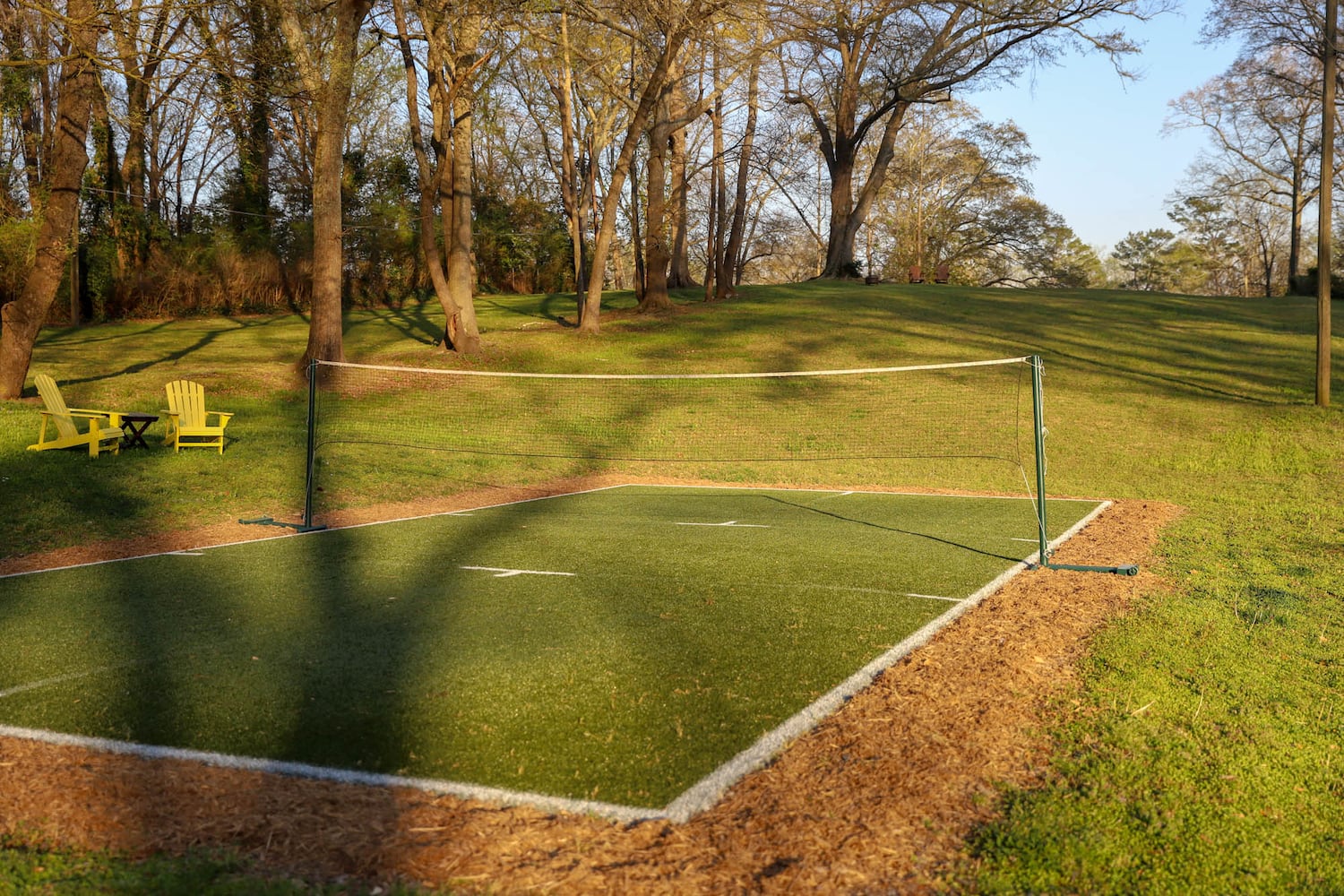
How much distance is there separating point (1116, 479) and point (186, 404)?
48.0ft

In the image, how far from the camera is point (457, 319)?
2289 centimetres

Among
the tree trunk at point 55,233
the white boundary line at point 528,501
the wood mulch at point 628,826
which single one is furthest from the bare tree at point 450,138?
the wood mulch at point 628,826

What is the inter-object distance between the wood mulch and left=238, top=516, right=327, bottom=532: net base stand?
649cm

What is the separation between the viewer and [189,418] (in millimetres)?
14430

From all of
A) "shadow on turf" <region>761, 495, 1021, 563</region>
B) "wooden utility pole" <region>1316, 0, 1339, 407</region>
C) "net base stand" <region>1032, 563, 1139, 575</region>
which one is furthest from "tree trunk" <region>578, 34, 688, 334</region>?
"net base stand" <region>1032, 563, 1139, 575</region>

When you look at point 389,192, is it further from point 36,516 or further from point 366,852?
point 366,852

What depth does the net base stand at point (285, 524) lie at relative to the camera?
35.9 ft

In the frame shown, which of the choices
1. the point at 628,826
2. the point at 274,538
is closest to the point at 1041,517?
the point at 628,826

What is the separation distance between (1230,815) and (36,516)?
38.0 feet

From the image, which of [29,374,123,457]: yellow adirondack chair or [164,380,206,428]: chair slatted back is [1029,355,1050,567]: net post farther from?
[29,374,123,457]: yellow adirondack chair

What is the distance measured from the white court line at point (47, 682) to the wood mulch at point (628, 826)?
2.76 ft

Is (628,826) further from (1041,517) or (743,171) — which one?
(743,171)

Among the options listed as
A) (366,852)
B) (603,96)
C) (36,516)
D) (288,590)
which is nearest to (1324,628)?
(366,852)

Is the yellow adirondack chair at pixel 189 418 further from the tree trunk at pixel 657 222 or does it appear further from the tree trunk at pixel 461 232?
the tree trunk at pixel 657 222
